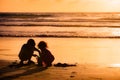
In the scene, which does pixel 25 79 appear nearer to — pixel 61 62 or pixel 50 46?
pixel 61 62

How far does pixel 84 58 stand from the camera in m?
14.2

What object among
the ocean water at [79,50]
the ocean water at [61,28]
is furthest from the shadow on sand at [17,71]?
the ocean water at [61,28]

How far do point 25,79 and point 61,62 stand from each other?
3054 millimetres

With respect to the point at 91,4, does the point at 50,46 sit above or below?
below

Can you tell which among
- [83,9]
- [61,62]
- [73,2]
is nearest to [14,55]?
[61,62]

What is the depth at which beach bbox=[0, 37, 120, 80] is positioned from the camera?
11.0m

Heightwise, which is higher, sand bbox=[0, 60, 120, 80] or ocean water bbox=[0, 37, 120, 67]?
ocean water bbox=[0, 37, 120, 67]

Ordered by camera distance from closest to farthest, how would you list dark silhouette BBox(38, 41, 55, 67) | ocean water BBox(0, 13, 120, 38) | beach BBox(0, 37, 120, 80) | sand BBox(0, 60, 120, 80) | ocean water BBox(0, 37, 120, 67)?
sand BBox(0, 60, 120, 80) < beach BBox(0, 37, 120, 80) < dark silhouette BBox(38, 41, 55, 67) < ocean water BBox(0, 37, 120, 67) < ocean water BBox(0, 13, 120, 38)

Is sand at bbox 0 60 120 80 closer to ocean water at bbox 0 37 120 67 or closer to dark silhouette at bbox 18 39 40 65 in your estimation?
dark silhouette at bbox 18 39 40 65

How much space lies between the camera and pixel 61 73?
37.2ft

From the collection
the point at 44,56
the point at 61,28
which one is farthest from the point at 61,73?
the point at 61,28

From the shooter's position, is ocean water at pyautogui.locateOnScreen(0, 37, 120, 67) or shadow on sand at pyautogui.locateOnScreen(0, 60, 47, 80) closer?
shadow on sand at pyautogui.locateOnScreen(0, 60, 47, 80)

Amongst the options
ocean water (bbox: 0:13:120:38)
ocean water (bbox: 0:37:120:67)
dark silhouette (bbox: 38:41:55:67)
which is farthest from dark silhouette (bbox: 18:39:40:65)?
ocean water (bbox: 0:13:120:38)

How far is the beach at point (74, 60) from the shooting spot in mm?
11023
